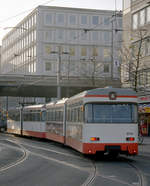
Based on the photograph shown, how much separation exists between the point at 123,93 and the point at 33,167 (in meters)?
4.35

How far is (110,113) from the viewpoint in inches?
648

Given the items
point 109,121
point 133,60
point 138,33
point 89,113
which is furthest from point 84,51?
point 109,121

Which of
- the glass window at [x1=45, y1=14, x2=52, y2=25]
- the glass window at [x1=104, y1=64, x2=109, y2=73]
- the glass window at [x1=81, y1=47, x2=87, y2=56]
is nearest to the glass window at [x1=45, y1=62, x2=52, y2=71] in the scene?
the glass window at [x1=81, y1=47, x2=87, y2=56]

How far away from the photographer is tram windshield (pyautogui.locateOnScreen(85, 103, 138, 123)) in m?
16.5

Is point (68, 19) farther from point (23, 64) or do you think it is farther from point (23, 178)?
point (23, 178)

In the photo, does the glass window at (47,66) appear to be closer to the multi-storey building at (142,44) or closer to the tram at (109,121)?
the multi-storey building at (142,44)

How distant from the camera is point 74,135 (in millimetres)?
19250

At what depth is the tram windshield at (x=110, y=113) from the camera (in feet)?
54.0

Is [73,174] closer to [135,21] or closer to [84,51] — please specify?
[135,21]

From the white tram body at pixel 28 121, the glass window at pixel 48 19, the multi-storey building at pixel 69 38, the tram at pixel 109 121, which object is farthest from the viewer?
the multi-storey building at pixel 69 38

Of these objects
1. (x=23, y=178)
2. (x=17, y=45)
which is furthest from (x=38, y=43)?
(x=23, y=178)

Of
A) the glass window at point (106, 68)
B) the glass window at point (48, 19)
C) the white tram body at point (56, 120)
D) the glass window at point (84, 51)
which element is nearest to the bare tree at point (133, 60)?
the white tram body at point (56, 120)

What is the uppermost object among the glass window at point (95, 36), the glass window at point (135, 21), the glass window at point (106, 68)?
the glass window at point (95, 36)

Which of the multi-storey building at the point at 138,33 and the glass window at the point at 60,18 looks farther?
the glass window at the point at 60,18
